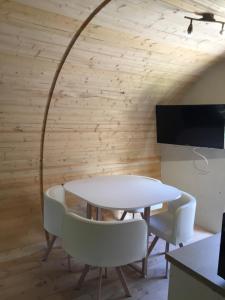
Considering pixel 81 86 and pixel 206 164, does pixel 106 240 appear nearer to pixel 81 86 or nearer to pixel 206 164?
pixel 81 86

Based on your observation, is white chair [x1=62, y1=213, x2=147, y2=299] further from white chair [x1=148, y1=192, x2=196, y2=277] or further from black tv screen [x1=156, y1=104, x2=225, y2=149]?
black tv screen [x1=156, y1=104, x2=225, y2=149]

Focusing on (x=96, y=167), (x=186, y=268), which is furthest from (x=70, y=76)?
(x=186, y=268)

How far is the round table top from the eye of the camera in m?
2.66

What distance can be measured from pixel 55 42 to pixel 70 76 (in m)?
0.53

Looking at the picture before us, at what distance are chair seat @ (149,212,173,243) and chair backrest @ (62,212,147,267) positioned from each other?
0.51 meters

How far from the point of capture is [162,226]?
3.02m

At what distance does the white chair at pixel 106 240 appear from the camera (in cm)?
231

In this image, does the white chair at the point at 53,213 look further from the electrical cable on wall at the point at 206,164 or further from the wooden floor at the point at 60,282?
the electrical cable on wall at the point at 206,164

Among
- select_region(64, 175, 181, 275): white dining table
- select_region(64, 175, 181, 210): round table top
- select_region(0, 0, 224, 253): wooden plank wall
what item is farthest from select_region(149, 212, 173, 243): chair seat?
select_region(0, 0, 224, 253): wooden plank wall

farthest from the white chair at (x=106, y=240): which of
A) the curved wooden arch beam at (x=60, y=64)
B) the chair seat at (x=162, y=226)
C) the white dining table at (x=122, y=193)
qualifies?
the curved wooden arch beam at (x=60, y=64)

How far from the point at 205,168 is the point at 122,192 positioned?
1783mm

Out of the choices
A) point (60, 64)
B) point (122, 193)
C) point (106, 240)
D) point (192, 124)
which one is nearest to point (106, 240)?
point (106, 240)

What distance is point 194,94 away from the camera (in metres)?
4.34

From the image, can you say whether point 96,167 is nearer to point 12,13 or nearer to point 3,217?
point 3,217
